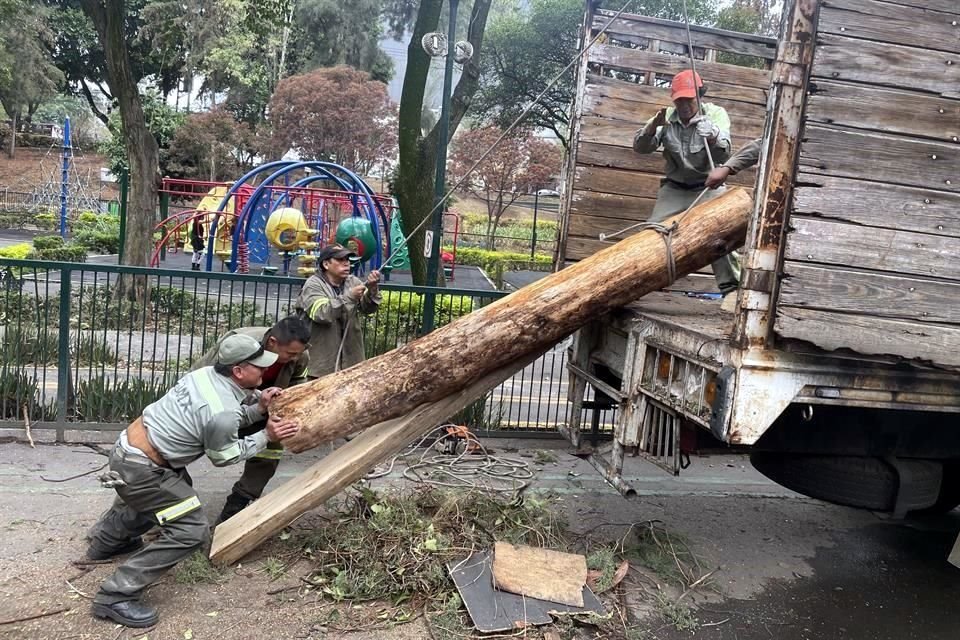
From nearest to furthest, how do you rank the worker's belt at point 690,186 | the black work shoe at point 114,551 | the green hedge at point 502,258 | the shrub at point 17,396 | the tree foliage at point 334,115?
the black work shoe at point 114,551 < the worker's belt at point 690,186 < the shrub at point 17,396 < the green hedge at point 502,258 < the tree foliage at point 334,115

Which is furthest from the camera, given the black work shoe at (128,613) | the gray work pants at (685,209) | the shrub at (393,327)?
the shrub at (393,327)

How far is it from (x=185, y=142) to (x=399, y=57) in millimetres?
22302

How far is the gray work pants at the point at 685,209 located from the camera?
444cm

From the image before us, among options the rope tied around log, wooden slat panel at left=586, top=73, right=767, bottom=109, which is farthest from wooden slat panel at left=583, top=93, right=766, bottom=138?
the rope tied around log

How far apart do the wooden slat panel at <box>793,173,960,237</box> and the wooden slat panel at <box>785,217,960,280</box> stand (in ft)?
0.11

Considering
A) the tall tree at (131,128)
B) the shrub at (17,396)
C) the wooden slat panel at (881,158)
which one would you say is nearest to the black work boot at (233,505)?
the shrub at (17,396)

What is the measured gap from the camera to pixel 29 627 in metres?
3.07

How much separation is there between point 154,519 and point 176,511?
19cm

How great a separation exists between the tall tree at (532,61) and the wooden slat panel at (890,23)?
17.9 meters

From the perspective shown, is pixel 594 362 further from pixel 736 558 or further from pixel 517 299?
pixel 736 558

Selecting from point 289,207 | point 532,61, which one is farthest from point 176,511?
point 532,61

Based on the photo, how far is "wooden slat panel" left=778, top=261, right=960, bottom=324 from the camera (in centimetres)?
292

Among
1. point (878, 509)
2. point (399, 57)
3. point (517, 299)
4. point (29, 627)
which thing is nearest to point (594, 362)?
point (517, 299)

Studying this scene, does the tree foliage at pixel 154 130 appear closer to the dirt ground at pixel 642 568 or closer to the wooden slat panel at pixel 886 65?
the dirt ground at pixel 642 568
